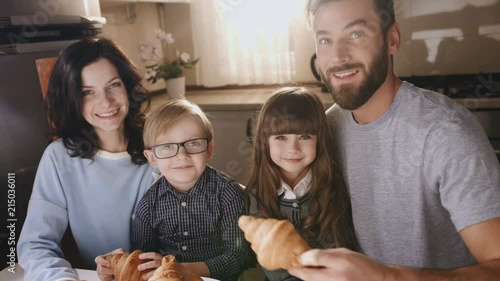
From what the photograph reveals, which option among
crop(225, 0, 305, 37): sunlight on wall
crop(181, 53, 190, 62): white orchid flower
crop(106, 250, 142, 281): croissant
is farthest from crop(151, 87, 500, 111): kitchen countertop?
crop(106, 250, 142, 281): croissant

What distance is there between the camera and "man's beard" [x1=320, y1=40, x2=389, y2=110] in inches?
44.3

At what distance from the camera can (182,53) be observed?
3.26 m

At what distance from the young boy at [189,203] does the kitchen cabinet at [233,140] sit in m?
1.26

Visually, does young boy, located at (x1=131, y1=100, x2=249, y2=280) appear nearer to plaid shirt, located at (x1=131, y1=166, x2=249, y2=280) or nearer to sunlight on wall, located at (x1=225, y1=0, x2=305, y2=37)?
plaid shirt, located at (x1=131, y1=166, x2=249, y2=280)

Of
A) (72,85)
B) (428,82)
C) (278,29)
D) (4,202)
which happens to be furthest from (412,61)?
(4,202)


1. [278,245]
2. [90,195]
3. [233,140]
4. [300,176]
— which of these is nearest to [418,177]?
[300,176]

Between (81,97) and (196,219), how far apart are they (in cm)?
49

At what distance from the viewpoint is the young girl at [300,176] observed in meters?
1.26

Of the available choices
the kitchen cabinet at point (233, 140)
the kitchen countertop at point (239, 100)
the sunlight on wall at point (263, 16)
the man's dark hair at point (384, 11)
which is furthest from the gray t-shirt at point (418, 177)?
the sunlight on wall at point (263, 16)

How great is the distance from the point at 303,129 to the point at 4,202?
966mm

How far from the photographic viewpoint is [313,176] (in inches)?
51.0

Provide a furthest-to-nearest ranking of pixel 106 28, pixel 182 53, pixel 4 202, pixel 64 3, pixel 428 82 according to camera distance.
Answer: pixel 182 53
pixel 106 28
pixel 428 82
pixel 64 3
pixel 4 202

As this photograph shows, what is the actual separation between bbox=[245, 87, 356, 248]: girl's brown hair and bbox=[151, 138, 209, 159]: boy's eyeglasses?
202 mm

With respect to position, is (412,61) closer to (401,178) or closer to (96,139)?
(401,178)
